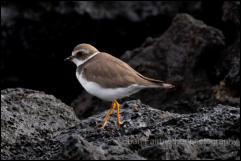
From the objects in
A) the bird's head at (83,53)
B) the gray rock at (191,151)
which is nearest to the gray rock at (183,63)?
the bird's head at (83,53)

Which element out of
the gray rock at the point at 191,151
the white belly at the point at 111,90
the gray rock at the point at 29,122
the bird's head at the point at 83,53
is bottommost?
the gray rock at the point at 191,151

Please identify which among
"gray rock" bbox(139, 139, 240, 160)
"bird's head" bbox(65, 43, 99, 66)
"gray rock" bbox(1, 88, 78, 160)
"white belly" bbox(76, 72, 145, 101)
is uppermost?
"bird's head" bbox(65, 43, 99, 66)

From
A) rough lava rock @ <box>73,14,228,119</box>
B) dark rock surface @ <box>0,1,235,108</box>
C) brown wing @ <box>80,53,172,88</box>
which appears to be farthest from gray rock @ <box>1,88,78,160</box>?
dark rock surface @ <box>0,1,235,108</box>

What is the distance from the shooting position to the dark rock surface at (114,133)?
3.70m

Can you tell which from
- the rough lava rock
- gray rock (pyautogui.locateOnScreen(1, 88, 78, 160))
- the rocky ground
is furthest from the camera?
the rough lava rock

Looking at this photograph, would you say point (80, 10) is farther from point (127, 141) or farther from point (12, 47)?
point (127, 141)

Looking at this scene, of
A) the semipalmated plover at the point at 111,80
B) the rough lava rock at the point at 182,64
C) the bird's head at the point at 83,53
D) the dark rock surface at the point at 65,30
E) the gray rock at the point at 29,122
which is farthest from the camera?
the dark rock surface at the point at 65,30

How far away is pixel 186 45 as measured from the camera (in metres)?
7.98

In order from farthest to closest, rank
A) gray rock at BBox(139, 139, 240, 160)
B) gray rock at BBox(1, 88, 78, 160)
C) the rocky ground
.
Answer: gray rock at BBox(1, 88, 78, 160) → the rocky ground → gray rock at BBox(139, 139, 240, 160)

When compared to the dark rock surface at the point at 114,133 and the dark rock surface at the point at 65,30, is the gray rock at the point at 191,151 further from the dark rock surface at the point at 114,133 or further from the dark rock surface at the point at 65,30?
the dark rock surface at the point at 65,30

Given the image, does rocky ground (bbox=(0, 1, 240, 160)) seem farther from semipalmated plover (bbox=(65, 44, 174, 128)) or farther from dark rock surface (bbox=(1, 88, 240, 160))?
semipalmated plover (bbox=(65, 44, 174, 128))

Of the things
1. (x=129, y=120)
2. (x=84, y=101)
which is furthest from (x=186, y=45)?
(x=129, y=120)

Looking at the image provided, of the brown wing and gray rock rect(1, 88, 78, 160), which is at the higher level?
the brown wing

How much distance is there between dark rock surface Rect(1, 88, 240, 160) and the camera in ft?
12.1
